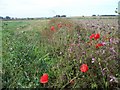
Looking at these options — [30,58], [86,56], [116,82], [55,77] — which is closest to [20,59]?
[30,58]

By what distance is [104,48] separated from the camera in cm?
457

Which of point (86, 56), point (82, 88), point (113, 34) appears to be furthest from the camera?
point (113, 34)

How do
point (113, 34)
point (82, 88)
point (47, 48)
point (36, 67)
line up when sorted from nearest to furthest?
point (82, 88)
point (36, 67)
point (113, 34)
point (47, 48)

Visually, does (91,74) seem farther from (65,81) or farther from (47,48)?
(47,48)

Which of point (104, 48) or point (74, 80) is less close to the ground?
point (104, 48)

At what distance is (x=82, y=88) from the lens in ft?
13.9

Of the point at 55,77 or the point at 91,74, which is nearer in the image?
the point at 91,74

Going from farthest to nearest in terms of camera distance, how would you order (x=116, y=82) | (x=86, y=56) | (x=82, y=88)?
(x=86, y=56) < (x=82, y=88) < (x=116, y=82)

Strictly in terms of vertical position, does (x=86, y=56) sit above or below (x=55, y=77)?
above

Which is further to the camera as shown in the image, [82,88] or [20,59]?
[20,59]

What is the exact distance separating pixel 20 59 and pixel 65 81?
119 centimetres

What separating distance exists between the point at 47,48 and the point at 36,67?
1.83 metres

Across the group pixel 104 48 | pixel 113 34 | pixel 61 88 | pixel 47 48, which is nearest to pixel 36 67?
pixel 61 88

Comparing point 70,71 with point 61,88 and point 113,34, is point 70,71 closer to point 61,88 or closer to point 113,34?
point 61,88
